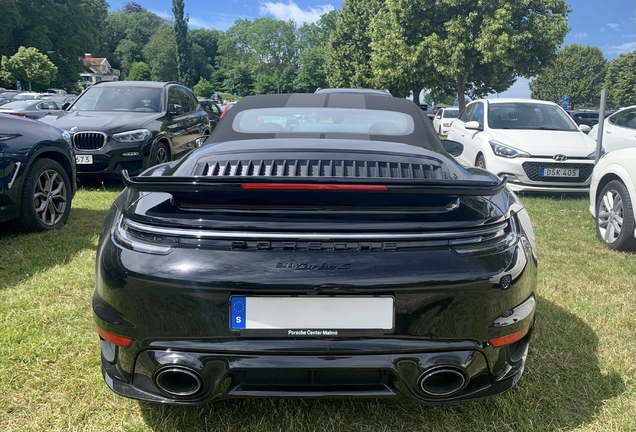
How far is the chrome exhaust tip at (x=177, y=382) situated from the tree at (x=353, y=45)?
1722 inches

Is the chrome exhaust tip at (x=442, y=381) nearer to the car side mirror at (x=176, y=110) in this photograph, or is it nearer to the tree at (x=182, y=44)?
the car side mirror at (x=176, y=110)

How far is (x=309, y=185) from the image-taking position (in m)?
1.73

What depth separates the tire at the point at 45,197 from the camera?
4.80 metres


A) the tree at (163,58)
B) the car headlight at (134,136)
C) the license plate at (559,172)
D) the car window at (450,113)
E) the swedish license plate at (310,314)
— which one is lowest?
the car window at (450,113)

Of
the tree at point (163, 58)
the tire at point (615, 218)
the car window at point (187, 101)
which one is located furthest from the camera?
the tree at point (163, 58)

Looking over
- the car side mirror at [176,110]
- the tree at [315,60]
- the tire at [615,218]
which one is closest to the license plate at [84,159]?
the car side mirror at [176,110]

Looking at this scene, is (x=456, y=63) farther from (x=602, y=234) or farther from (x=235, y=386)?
(x=235, y=386)

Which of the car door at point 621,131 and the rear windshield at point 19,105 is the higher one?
the rear windshield at point 19,105

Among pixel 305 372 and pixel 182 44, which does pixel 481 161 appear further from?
pixel 182 44

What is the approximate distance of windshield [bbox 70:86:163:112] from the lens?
336 inches

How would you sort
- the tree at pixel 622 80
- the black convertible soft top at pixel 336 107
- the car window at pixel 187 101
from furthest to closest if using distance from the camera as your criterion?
1. the tree at pixel 622 80
2. the car window at pixel 187 101
3. the black convertible soft top at pixel 336 107

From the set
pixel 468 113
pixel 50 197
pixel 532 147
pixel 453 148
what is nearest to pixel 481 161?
pixel 532 147

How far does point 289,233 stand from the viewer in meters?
1.76

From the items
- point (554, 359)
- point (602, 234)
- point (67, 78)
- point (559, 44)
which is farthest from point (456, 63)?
point (67, 78)
